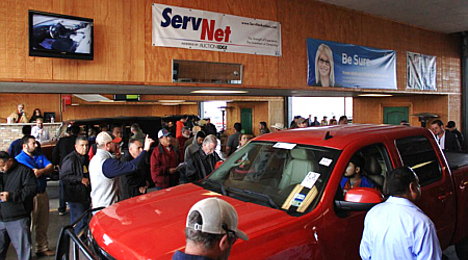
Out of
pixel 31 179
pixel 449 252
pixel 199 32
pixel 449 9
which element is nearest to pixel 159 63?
pixel 199 32

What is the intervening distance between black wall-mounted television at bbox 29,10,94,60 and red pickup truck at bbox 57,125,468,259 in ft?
9.12

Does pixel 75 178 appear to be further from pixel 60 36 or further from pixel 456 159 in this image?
pixel 456 159

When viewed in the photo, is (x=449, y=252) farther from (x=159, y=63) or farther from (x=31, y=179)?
(x=31, y=179)

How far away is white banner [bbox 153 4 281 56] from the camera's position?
19.4ft

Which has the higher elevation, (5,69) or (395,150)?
(5,69)

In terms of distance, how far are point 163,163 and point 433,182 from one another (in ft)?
13.5

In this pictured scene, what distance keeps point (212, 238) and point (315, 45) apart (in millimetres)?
6841

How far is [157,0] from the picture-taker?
5840 mm

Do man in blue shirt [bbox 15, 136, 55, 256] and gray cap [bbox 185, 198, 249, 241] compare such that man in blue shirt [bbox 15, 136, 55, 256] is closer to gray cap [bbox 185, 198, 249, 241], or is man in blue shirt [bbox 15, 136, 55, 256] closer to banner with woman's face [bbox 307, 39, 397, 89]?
gray cap [bbox 185, 198, 249, 241]

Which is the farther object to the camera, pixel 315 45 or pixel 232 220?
pixel 315 45

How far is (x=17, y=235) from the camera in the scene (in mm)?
4559

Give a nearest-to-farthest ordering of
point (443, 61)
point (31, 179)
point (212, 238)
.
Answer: point (212, 238), point (31, 179), point (443, 61)

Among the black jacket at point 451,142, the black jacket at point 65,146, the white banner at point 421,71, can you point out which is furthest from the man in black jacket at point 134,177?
the white banner at point 421,71

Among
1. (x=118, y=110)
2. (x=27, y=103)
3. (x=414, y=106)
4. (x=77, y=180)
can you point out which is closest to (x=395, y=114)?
(x=414, y=106)
